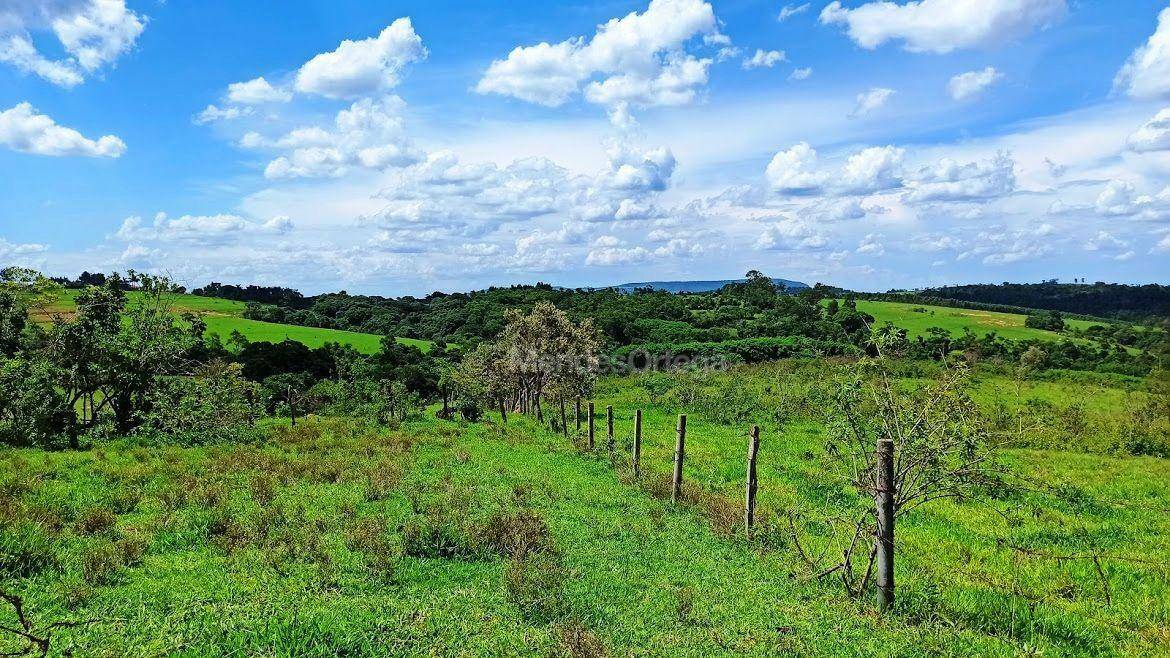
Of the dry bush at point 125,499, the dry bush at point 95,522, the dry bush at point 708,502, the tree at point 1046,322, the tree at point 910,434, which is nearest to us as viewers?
the tree at point 910,434

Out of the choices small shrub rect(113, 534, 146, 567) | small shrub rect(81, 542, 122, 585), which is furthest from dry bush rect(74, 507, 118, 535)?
small shrub rect(81, 542, 122, 585)

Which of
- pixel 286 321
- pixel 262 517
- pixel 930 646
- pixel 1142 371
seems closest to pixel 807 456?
pixel 930 646

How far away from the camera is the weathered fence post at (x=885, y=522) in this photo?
27.5 ft

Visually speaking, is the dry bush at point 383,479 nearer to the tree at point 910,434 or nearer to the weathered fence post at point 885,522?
the tree at point 910,434

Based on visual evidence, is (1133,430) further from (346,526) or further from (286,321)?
(286,321)

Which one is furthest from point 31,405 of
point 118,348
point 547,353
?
point 547,353

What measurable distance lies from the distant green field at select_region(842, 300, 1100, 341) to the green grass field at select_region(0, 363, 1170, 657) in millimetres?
88779

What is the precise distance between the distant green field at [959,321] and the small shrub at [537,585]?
95945 mm

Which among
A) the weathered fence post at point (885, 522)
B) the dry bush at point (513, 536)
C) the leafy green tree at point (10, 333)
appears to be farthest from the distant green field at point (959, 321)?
the leafy green tree at point (10, 333)

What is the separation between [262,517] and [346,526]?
1.60 meters

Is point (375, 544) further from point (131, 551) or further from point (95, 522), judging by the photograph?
point (95, 522)

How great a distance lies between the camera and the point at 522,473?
18.2 metres

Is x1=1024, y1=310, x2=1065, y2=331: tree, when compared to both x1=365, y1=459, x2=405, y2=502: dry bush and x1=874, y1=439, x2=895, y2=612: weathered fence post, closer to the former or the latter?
x1=365, y1=459, x2=405, y2=502: dry bush

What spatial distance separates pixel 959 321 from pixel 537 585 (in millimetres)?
124220
